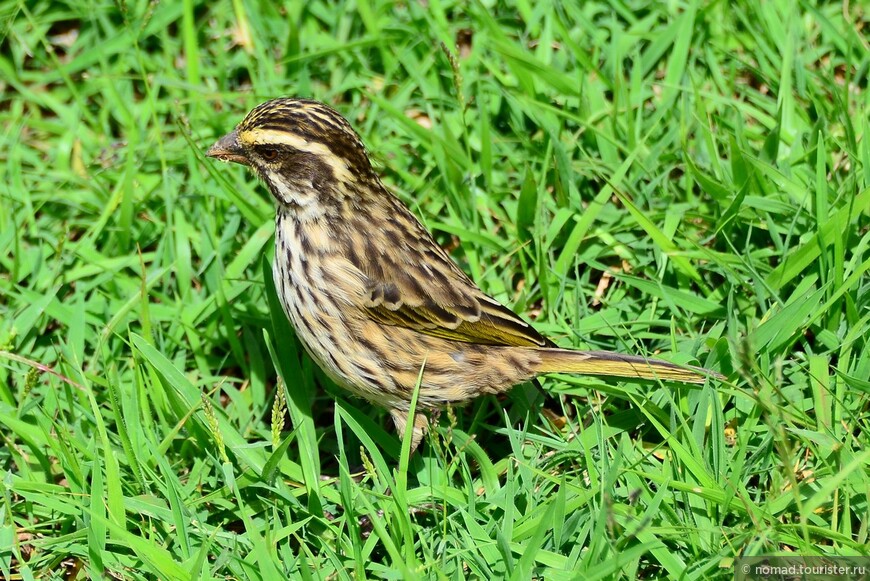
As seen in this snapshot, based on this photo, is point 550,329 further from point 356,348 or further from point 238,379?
point 238,379

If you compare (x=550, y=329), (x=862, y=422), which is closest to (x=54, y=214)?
(x=550, y=329)

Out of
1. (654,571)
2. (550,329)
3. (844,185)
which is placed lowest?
(654,571)

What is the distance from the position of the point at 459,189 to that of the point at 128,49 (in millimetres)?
2815

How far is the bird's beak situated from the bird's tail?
1.76m

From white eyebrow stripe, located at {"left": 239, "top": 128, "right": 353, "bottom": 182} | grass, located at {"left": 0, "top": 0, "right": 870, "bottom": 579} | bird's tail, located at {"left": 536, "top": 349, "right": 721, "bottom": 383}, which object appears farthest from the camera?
white eyebrow stripe, located at {"left": 239, "top": 128, "right": 353, "bottom": 182}

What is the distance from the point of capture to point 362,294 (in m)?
4.84

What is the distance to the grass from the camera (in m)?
4.35

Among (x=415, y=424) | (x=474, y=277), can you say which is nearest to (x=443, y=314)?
(x=415, y=424)

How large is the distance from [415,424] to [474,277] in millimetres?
1068

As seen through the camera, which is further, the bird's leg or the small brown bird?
the bird's leg

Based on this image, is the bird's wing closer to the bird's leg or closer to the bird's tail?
the bird's tail

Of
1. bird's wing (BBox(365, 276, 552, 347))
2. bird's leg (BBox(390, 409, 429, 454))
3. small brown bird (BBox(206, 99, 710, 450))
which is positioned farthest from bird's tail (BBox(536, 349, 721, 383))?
bird's leg (BBox(390, 409, 429, 454))

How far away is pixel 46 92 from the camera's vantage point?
7.40 m

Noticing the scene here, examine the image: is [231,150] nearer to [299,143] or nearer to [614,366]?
[299,143]
